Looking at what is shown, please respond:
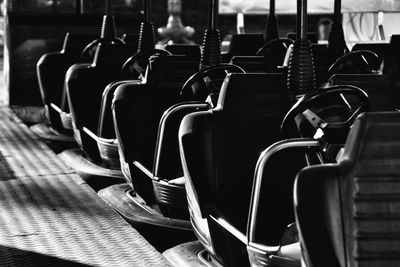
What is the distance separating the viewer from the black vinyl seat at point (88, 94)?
13.3 feet

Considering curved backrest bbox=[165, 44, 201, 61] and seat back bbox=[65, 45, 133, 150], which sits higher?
curved backrest bbox=[165, 44, 201, 61]

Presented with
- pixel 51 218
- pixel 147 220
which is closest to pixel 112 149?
pixel 147 220

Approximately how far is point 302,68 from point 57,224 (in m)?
0.93

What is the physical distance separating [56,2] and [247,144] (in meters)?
3.74

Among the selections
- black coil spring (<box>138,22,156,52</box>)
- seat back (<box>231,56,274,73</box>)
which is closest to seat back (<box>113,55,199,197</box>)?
seat back (<box>231,56,274,73</box>)

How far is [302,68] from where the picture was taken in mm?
2252

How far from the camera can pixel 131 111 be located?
3.21 meters

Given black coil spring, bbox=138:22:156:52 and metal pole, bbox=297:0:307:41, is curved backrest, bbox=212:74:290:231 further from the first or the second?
black coil spring, bbox=138:22:156:52

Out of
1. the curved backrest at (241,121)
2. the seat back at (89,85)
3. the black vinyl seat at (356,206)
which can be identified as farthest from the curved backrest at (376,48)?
the black vinyl seat at (356,206)

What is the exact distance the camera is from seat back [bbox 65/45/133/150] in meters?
4.06

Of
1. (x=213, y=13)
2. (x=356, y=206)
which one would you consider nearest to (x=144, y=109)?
(x=213, y=13)

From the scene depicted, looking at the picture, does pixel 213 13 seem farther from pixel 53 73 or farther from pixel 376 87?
pixel 53 73

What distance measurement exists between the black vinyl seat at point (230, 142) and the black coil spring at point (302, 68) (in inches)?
3.5

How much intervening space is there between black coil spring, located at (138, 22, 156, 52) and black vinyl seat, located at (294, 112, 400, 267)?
100 inches
